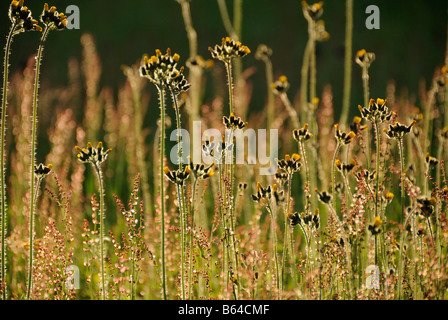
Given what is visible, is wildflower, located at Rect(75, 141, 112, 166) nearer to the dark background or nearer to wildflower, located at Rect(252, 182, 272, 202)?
wildflower, located at Rect(252, 182, 272, 202)

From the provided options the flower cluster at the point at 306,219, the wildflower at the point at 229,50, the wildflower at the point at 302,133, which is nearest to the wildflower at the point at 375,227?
the flower cluster at the point at 306,219

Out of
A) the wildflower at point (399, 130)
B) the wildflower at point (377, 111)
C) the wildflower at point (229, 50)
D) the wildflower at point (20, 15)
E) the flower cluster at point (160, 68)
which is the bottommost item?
the wildflower at point (399, 130)

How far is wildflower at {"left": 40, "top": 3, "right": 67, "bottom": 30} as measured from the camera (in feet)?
4.72

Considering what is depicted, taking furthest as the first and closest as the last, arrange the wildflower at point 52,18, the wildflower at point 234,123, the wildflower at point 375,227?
the wildflower at point 234,123
the wildflower at point 52,18
the wildflower at point 375,227

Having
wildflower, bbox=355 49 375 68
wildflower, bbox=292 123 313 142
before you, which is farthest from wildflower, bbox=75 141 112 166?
wildflower, bbox=355 49 375 68

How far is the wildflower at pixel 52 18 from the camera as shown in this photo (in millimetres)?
1438

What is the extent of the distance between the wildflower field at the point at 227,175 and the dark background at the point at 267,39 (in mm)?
21

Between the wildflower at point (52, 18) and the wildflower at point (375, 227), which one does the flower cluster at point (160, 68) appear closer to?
the wildflower at point (52, 18)

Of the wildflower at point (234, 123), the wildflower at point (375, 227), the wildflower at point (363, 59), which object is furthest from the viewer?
the wildflower at point (363, 59)

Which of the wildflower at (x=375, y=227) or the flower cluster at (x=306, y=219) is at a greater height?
the flower cluster at (x=306, y=219)

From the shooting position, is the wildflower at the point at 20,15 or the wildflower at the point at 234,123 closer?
the wildflower at the point at 20,15

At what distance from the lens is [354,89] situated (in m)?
4.28

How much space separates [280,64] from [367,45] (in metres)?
0.82
